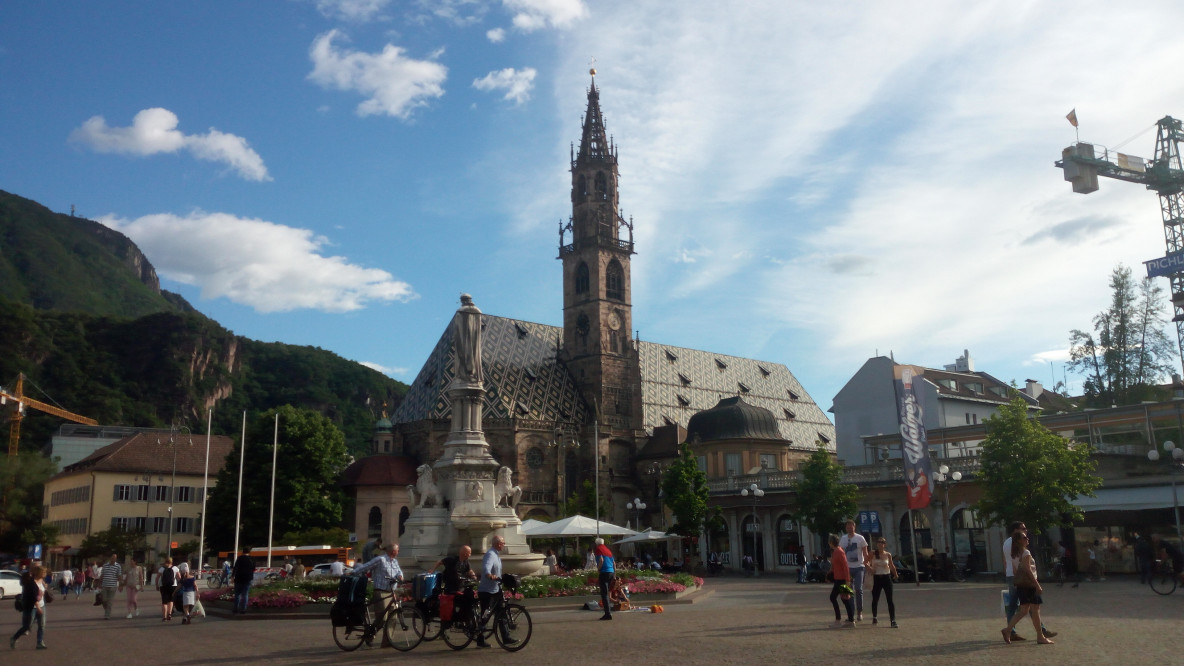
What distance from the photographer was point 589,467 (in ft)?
254

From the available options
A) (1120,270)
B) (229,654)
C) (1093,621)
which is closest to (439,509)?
(229,654)

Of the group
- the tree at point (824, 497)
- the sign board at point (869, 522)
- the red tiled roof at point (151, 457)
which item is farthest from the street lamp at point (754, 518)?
the red tiled roof at point (151, 457)

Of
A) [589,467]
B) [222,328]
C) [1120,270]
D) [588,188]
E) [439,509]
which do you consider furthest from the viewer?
[222,328]

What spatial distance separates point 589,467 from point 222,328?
3818 inches

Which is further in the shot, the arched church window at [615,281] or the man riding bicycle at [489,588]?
the arched church window at [615,281]

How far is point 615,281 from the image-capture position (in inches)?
3435

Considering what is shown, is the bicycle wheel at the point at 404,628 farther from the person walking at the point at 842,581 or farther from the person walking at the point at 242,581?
the person walking at the point at 242,581

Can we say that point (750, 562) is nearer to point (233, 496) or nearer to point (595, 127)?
point (233, 496)

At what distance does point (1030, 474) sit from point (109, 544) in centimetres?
5042

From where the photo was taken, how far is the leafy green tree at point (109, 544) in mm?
56531

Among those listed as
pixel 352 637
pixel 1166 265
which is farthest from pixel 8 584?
pixel 1166 265

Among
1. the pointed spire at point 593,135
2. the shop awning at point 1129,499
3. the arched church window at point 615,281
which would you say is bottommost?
the shop awning at point 1129,499

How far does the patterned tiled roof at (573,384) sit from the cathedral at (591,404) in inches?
5.7

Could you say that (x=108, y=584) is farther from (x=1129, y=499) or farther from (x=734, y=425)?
(x=734, y=425)
